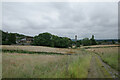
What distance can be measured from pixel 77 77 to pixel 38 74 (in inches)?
73.0

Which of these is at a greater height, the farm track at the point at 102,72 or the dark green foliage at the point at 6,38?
the dark green foliage at the point at 6,38

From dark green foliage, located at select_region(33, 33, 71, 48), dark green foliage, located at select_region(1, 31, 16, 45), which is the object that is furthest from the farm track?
dark green foliage, located at select_region(33, 33, 71, 48)

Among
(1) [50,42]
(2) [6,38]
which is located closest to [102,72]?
(2) [6,38]

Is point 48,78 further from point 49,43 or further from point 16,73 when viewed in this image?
point 49,43

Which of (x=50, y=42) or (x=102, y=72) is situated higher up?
(x=50, y=42)

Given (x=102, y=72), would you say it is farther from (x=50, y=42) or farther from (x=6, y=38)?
(x=50, y=42)

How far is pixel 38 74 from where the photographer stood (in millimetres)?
2686

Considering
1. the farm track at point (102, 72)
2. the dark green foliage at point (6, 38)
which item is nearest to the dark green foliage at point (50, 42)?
the dark green foliage at point (6, 38)

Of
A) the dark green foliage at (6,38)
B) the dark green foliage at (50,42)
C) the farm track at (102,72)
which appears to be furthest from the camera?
the dark green foliage at (50,42)

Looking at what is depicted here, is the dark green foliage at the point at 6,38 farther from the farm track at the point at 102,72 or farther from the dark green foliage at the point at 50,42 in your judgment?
the dark green foliage at the point at 50,42

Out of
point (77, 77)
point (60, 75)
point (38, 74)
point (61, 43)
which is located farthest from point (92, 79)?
point (61, 43)

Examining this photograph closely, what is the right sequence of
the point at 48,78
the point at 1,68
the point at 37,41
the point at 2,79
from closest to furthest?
the point at 2,79, the point at 48,78, the point at 1,68, the point at 37,41

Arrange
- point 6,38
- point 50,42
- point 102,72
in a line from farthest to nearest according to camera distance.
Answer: point 50,42 < point 6,38 < point 102,72

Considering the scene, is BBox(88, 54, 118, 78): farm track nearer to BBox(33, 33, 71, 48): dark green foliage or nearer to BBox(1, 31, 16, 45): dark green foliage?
BBox(1, 31, 16, 45): dark green foliage
